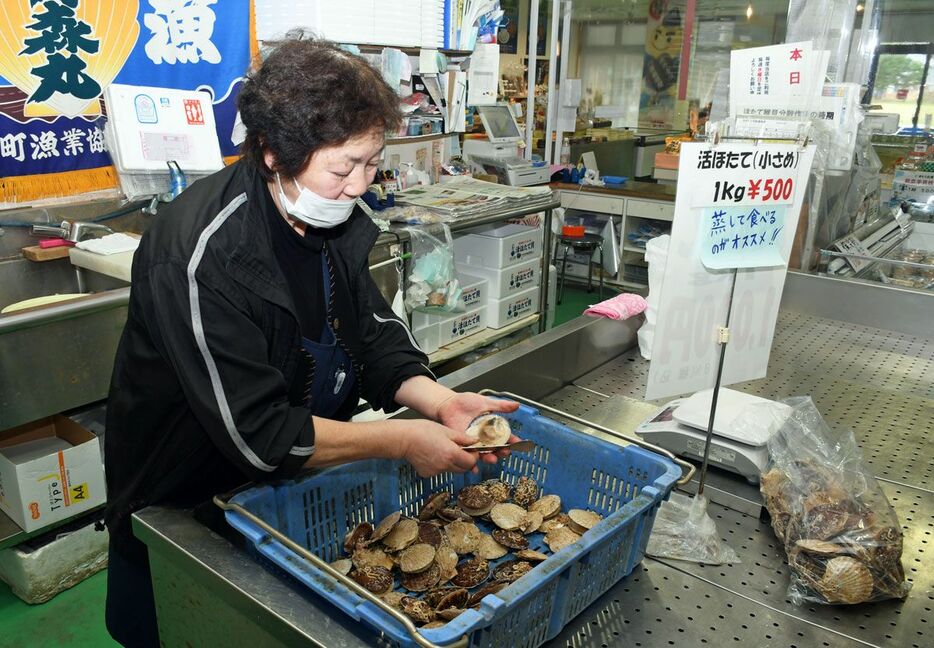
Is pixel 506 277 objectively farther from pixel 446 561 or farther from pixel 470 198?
pixel 446 561

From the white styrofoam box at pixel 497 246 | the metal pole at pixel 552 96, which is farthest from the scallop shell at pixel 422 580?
the metal pole at pixel 552 96

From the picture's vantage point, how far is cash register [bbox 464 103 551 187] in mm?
4938

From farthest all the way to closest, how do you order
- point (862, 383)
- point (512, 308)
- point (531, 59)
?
point (531, 59) → point (512, 308) → point (862, 383)

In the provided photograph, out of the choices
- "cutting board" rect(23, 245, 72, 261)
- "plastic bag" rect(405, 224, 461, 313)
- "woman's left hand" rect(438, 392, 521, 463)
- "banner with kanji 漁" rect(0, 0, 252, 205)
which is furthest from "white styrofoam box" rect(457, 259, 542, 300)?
"woman's left hand" rect(438, 392, 521, 463)

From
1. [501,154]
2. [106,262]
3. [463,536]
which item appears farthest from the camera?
[501,154]

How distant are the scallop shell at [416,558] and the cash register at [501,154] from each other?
3.98 meters

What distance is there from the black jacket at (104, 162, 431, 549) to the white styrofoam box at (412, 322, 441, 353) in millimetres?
2133

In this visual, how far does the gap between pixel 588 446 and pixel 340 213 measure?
0.60m

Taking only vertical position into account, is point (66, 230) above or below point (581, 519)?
above

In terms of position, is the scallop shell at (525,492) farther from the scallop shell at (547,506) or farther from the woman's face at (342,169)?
the woman's face at (342,169)

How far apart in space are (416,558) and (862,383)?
1461 mm

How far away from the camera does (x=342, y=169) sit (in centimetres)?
110

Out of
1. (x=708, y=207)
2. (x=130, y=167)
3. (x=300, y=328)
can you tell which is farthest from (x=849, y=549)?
(x=130, y=167)

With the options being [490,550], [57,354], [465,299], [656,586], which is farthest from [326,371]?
[465,299]
